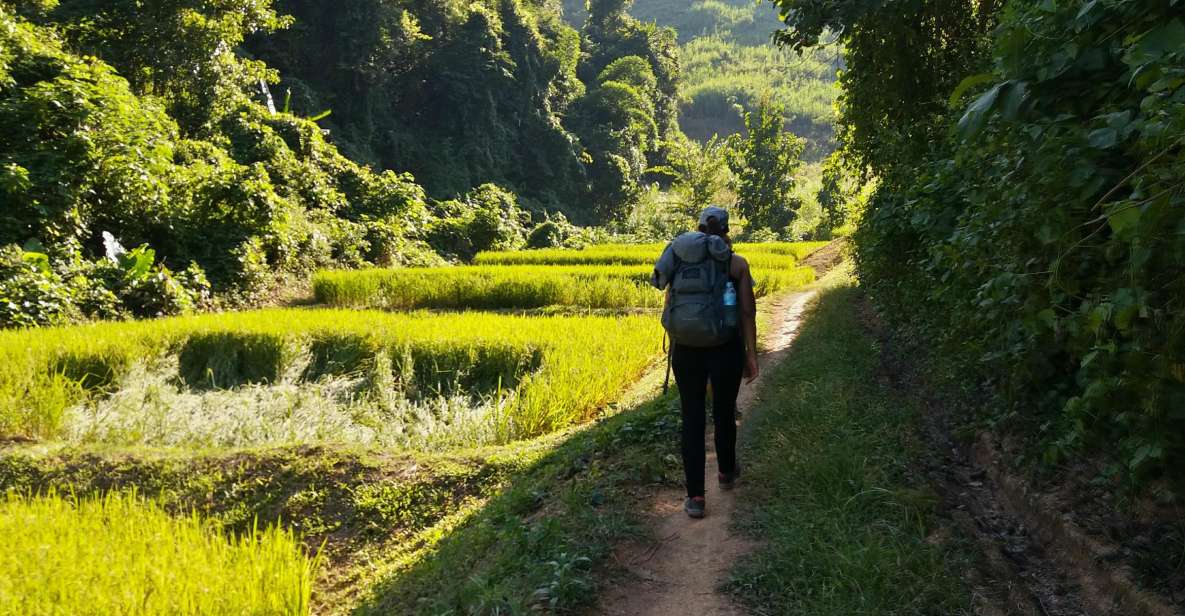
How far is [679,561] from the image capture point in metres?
3.26

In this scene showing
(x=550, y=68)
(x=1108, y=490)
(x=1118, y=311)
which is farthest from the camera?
(x=550, y=68)

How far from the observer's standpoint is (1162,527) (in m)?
2.72

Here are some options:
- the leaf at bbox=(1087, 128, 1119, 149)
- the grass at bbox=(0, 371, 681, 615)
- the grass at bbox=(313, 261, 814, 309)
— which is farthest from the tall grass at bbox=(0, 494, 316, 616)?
the grass at bbox=(313, 261, 814, 309)

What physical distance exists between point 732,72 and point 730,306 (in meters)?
106

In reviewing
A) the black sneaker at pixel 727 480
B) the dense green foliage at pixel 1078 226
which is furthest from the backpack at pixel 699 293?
the dense green foliage at pixel 1078 226

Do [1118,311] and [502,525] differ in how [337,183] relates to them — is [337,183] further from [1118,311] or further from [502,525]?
[1118,311]

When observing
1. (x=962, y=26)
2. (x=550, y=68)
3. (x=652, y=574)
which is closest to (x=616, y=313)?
(x=962, y=26)

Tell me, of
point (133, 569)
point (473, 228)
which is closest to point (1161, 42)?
point (133, 569)

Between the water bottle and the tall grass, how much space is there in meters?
2.73

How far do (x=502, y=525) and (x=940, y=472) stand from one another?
2.75m

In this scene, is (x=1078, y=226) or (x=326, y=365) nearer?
(x=1078, y=226)

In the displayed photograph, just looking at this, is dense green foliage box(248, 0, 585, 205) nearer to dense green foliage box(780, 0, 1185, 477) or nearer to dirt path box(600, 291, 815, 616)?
dirt path box(600, 291, 815, 616)

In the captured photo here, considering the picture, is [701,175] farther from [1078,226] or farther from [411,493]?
[1078,226]

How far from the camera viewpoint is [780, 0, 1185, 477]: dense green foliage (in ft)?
5.79
